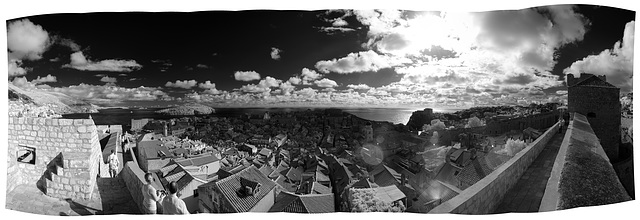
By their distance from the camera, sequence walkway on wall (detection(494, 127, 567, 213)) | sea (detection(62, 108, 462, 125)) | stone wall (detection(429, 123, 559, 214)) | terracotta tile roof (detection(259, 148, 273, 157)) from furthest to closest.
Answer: terracotta tile roof (detection(259, 148, 273, 157)), sea (detection(62, 108, 462, 125)), walkway on wall (detection(494, 127, 567, 213)), stone wall (detection(429, 123, 559, 214))

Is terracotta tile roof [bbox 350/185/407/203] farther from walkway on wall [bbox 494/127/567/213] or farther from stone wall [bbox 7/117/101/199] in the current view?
Answer: stone wall [bbox 7/117/101/199]

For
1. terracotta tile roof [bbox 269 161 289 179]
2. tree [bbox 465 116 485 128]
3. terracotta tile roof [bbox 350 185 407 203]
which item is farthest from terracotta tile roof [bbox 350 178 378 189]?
tree [bbox 465 116 485 128]

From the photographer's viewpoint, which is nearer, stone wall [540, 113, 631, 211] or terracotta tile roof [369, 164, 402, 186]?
stone wall [540, 113, 631, 211]

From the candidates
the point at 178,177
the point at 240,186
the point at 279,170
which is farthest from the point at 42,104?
the point at 279,170

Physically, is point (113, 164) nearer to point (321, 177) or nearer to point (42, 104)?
point (42, 104)

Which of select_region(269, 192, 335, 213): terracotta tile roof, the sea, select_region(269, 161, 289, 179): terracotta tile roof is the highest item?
the sea

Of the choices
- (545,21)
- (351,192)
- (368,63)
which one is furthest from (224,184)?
(545,21)
